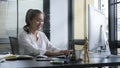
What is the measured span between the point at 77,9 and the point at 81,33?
0.56 metres

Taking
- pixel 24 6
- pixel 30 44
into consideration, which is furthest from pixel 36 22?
pixel 24 6

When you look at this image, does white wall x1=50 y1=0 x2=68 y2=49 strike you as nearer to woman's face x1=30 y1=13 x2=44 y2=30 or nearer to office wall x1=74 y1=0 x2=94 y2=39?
office wall x1=74 y1=0 x2=94 y2=39

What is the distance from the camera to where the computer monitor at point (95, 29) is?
213cm

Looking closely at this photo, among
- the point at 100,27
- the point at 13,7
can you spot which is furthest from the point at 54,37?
the point at 100,27

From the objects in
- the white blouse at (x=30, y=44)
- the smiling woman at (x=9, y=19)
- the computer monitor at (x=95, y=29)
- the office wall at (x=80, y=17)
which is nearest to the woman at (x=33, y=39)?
the white blouse at (x=30, y=44)

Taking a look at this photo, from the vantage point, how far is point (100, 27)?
2.36 m

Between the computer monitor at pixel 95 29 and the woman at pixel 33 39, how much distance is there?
1.12ft

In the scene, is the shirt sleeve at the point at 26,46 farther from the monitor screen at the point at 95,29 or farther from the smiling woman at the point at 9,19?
the smiling woman at the point at 9,19

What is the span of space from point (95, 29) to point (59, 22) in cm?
313

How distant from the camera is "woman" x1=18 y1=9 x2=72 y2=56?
97.3 inches

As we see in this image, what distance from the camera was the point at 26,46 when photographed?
251 cm

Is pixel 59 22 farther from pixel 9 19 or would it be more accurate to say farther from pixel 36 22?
pixel 36 22

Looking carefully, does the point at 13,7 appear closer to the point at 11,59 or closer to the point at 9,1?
the point at 9,1

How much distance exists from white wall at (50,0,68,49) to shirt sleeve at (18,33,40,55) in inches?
106
